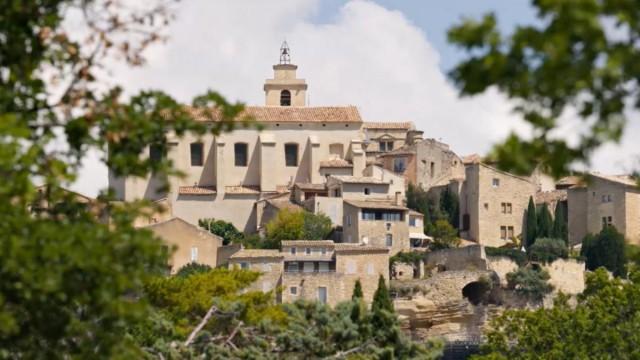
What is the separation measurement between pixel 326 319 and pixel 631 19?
25464 millimetres

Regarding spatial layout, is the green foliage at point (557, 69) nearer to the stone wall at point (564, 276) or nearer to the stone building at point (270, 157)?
the stone wall at point (564, 276)

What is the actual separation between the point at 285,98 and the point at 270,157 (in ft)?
33.6

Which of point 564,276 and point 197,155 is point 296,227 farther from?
point 197,155

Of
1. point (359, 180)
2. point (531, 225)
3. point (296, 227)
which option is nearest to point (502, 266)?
point (531, 225)

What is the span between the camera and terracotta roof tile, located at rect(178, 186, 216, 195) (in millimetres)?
100787

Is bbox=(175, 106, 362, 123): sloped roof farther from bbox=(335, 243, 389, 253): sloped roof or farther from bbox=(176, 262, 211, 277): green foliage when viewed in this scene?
bbox=(335, 243, 389, 253): sloped roof

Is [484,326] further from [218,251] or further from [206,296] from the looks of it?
[206,296]

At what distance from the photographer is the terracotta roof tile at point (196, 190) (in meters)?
101

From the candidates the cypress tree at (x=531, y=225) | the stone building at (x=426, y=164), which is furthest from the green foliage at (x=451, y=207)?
the cypress tree at (x=531, y=225)

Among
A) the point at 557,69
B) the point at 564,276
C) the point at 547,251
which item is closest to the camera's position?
the point at 557,69

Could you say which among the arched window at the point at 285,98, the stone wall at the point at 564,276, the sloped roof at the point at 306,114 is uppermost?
the arched window at the point at 285,98

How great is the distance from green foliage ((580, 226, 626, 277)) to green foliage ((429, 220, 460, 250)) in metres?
6.33

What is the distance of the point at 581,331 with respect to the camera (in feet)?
178

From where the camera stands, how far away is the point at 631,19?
44.7 ft
